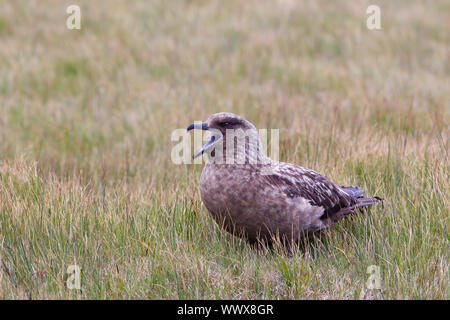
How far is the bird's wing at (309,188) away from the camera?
177 inches

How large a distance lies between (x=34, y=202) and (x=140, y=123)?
3187 mm

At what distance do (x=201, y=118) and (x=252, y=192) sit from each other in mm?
3708

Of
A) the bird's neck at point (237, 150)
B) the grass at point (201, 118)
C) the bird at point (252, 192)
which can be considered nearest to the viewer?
the grass at point (201, 118)

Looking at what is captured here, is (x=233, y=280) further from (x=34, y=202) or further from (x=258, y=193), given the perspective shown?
(x=34, y=202)

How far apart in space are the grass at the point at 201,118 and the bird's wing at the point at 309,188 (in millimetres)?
207

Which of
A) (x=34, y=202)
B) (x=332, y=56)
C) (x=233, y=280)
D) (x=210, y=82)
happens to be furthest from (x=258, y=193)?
(x=332, y=56)

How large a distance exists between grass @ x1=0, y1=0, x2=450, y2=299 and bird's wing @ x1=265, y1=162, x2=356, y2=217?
21 centimetres
